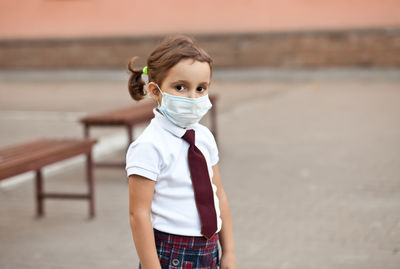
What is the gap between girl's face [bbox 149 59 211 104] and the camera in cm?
225

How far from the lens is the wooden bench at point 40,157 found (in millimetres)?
4445

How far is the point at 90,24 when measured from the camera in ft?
72.7

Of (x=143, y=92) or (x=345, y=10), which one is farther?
(x=345, y=10)

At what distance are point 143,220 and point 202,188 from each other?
24cm

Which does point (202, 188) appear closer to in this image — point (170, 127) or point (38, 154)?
point (170, 127)

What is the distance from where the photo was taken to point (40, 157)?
4.72 meters

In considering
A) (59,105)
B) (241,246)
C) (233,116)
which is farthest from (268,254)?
(59,105)

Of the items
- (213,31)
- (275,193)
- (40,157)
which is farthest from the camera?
(213,31)

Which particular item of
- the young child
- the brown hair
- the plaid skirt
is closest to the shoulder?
the young child

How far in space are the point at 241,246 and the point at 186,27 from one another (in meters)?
17.4

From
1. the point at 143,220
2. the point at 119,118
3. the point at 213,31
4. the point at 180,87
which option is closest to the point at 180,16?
the point at 213,31

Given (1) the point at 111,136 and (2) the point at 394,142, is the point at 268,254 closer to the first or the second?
Answer: (2) the point at 394,142

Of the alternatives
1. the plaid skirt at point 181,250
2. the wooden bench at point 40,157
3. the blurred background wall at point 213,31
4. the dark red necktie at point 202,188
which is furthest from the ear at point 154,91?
the blurred background wall at point 213,31

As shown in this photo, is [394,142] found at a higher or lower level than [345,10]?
lower
